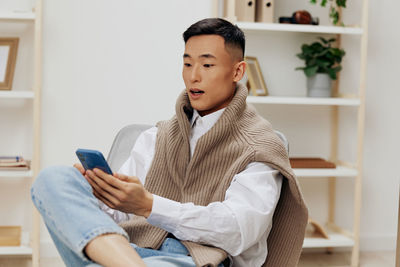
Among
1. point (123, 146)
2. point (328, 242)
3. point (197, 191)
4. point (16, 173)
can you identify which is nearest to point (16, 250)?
point (16, 173)

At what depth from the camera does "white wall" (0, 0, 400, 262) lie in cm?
289

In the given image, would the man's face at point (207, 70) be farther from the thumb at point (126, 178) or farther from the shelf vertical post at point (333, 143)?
the shelf vertical post at point (333, 143)

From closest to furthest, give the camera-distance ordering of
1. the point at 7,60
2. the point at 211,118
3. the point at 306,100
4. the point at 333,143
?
the point at 211,118, the point at 7,60, the point at 306,100, the point at 333,143

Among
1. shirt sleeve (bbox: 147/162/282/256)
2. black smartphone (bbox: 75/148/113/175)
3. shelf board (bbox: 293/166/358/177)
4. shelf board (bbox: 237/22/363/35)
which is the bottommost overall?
shelf board (bbox: 293/166/358/177)

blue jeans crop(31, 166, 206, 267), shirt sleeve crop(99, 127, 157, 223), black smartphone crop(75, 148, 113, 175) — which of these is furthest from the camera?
shirt sleeve crop(99, 127, 157, 223)

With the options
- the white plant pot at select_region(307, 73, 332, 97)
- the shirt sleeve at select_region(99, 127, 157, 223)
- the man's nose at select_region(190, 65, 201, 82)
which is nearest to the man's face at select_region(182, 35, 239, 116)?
the man's nose at select_region(190, 65, 201, 82)

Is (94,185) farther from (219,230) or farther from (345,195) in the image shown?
(345,195)

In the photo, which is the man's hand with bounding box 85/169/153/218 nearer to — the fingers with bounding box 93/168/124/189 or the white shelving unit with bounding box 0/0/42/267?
the fingers with bounding box 93/168/124/189

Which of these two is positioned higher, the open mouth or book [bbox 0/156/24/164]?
the open mouth

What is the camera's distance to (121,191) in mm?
1361

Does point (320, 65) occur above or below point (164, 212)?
above

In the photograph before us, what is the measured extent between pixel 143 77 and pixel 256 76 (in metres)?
0.59

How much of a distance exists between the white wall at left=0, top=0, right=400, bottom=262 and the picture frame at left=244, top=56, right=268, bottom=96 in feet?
0.32

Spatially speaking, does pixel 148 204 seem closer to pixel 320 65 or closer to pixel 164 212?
pixel 164 212
